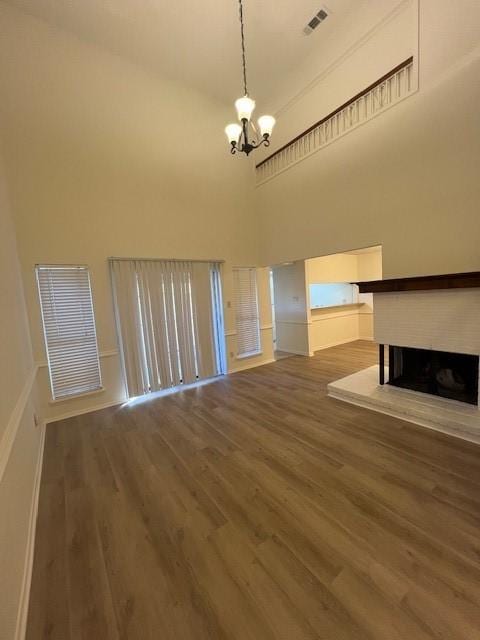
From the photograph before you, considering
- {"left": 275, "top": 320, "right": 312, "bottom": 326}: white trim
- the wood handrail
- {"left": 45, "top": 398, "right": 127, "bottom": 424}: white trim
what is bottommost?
{"left": 45, "top": 398, "right": 127, "bottom": 424}: white trim

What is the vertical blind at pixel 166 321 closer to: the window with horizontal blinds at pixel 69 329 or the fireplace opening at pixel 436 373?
the window with horizontal blinds at pixel 69 329

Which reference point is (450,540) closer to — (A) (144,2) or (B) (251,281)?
(B) (251,281)

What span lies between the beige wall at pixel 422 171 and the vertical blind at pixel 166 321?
2393mm

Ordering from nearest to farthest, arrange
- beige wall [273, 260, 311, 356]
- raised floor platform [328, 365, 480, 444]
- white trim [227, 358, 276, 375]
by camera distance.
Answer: raised floor platform [328, 365, 480, 444] → white trim [227, 358, 276, 375] → beige wall [273, 260, 311, 356]

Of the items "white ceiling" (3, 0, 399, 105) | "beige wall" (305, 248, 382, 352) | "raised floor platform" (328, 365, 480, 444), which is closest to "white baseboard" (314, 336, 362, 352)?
"beige wall" (305, 248, 382, 352)

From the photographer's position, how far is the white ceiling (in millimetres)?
3527

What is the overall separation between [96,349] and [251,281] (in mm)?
3290

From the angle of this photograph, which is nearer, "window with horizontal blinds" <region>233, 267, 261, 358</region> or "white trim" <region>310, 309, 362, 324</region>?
"window with horizontal blinds" <region>233, 267, 261, 358</region>

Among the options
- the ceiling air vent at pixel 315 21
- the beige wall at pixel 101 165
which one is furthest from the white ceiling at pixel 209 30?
the beige wall at pixel 101 165

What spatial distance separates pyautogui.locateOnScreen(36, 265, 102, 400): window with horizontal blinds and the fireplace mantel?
403cm

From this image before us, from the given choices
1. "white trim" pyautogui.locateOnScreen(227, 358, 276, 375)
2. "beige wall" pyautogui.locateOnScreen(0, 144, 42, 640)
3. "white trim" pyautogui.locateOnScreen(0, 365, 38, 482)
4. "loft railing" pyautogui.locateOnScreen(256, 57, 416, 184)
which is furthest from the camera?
"white trim" pyautogui.locateOnScreen(227, 358, 276, 375)

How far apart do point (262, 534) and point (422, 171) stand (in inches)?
163

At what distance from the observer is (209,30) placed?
12.8 feet

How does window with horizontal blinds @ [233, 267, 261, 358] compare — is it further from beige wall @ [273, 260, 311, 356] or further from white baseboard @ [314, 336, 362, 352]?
white baseboard @ [314, 336, 362, 352]
